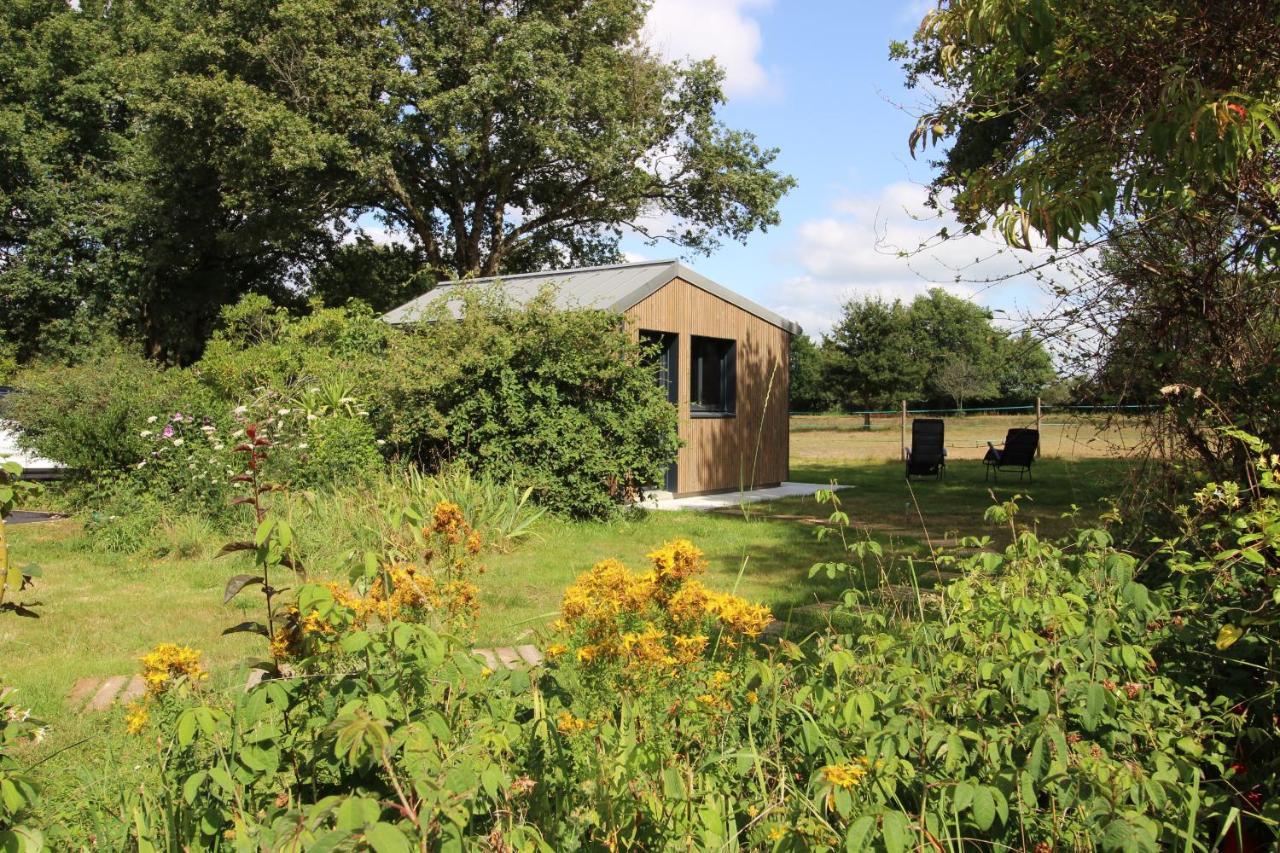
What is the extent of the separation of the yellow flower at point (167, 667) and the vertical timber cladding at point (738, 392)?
889 cm

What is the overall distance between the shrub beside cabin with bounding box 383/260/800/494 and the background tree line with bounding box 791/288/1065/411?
3531cm

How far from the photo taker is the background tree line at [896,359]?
4900 cm

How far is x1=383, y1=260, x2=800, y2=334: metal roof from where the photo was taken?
36.1ft

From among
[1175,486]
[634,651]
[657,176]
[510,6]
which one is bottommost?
[634,651]

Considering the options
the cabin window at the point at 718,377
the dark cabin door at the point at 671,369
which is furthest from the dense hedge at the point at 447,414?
the cabin window at the point at 718,377

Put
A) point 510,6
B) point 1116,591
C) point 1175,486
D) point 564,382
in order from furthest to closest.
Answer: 1. point 510,6
2. point 564,382
3. point 1175,486
4. point 1116,591

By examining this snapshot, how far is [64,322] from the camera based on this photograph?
2380cm

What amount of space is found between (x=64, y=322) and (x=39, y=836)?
87.1 feet

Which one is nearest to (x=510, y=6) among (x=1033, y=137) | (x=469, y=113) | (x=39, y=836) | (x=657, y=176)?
(x=469, y=113)

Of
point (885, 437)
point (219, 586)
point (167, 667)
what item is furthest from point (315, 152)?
point (885, 437)

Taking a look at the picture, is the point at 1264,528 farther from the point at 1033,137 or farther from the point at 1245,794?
the point at 1033,137

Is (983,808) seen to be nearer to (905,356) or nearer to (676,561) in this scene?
(676,561)

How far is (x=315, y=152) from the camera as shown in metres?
18.8

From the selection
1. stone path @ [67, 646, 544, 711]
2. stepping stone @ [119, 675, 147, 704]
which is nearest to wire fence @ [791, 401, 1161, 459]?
stone path @ [67, 646, 544, 711]
